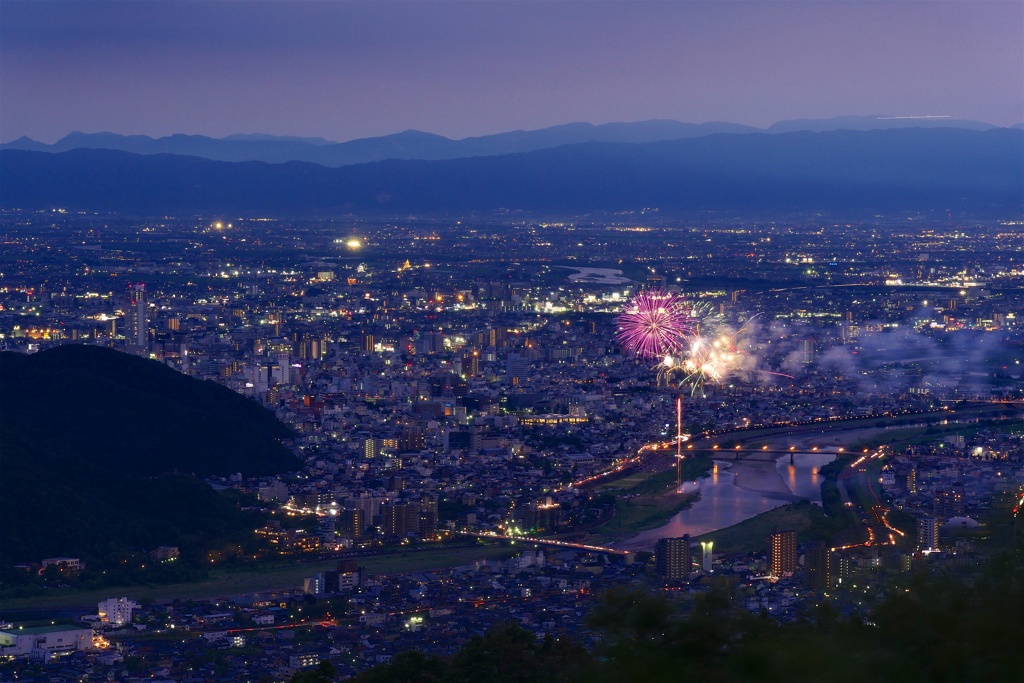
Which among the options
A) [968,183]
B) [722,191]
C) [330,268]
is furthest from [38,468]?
[722,191]

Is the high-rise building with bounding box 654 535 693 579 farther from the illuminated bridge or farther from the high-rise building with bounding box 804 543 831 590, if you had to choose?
the high-rise building with bounding box 804 543 831 590

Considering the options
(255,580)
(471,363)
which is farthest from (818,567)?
(471,363)

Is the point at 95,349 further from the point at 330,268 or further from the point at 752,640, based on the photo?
the point at 330,268

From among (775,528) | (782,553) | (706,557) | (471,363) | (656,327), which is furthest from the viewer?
(656,327)

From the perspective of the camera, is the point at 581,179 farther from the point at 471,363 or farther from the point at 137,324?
the point at 471,363

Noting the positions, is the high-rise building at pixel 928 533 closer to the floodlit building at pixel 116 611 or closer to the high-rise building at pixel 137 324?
the floodlit building at pixel 116 611

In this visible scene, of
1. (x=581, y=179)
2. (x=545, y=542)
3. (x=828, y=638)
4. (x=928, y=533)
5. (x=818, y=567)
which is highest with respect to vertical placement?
(x=581, y=179)
